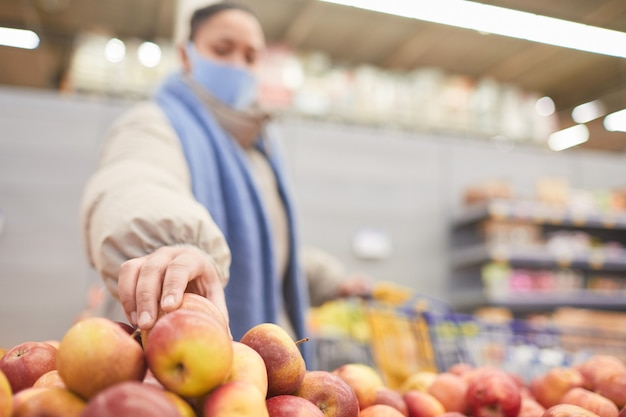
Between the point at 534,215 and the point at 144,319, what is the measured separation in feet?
16.9

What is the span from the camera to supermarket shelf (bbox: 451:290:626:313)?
5.08 metres

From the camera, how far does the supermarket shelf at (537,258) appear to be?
510 cm

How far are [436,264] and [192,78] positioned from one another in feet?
12.9

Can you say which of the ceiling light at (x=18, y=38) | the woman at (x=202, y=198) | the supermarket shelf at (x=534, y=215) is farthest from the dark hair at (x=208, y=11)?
the ceiling light at (x=18, y=38)

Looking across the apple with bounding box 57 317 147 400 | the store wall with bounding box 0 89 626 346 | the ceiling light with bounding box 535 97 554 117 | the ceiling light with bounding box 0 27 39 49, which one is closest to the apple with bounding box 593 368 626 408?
the apple with bounding box 57 317 147 400

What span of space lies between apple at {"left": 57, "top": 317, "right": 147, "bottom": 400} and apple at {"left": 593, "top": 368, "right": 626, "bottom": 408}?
0.80 m

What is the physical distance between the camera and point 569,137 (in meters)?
12.2

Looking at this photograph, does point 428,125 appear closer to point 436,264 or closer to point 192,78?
point 436,264

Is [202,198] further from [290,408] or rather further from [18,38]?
[18,38]

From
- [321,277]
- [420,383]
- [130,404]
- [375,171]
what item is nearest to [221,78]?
[321,277]

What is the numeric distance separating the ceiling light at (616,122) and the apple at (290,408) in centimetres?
1157

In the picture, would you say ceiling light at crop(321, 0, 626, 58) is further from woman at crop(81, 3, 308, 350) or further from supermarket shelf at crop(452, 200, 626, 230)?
woman at crop(81, 3, 308, 350)

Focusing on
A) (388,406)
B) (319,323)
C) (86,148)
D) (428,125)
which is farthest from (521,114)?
(388,406)

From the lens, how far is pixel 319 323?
3902 millimetres
